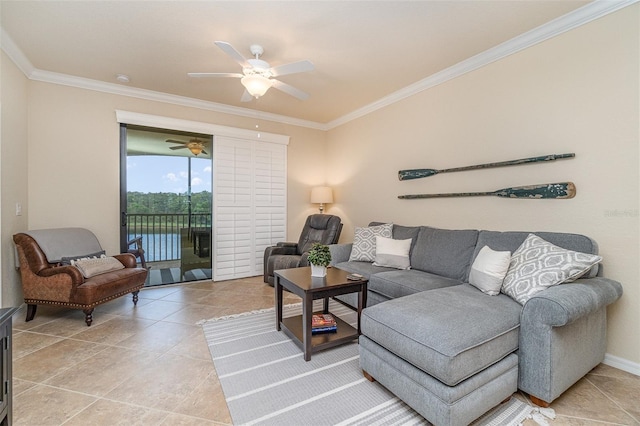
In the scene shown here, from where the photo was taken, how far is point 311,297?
83.9 inches

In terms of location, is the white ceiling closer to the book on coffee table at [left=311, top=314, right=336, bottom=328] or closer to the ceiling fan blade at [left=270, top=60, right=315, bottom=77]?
the ceiling fan blade at [left=270, top=60, right=315, bottom=77]

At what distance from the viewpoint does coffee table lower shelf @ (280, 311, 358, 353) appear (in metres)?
2.22

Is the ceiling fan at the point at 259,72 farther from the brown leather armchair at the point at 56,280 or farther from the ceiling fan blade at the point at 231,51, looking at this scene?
the brown leather armchair at the point at 56,280

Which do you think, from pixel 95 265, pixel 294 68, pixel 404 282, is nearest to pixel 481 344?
pixel 404 282

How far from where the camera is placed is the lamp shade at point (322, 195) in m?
4.96

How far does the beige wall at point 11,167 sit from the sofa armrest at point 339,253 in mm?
3345

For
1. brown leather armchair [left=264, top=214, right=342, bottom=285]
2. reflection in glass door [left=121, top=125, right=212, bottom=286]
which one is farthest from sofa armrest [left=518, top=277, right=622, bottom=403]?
reflection in glass door [left=121, top=125, right=212, bottom=286]

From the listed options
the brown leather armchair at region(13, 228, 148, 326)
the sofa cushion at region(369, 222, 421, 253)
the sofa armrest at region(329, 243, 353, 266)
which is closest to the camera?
the brown leather armchair at region(13, 228, 148, 326)

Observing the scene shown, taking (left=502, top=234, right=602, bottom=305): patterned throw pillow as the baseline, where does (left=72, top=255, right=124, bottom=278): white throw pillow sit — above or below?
below

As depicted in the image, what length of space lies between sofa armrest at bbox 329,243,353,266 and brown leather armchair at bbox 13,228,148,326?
2.30 m

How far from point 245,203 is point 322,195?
1321mm

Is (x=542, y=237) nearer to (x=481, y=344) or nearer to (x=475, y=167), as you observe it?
(x=475, y=167)

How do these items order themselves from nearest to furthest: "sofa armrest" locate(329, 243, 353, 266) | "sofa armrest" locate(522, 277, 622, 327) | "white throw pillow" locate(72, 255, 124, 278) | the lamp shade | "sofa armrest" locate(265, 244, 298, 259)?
1. "sofa armrest" locate(522, 277, 622, 327)
2. "white throw pillow" locate(72, 255, 124, 278)
3. "sofa armrest" locate(329, 243, 353, 266)
4. "sofa armrest" locate(265, 244, 298, 259)
5. the lamp shade

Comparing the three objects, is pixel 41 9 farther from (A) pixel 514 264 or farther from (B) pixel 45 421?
(A) pixel 514 264
